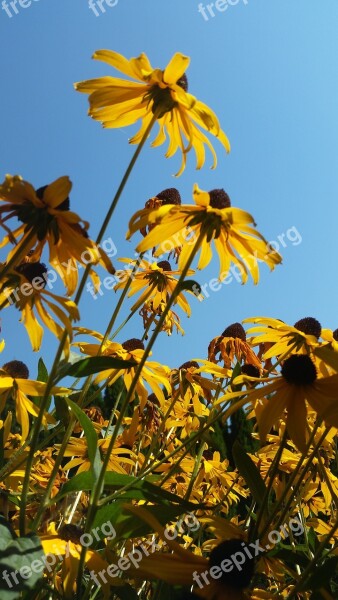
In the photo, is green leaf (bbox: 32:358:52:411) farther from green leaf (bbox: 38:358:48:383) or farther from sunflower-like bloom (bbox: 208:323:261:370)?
sunflower-like bloom (bbox: 208:323:261:370)

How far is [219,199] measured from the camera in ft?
5.05

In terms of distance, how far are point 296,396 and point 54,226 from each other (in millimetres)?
721

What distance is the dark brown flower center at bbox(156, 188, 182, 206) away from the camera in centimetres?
246

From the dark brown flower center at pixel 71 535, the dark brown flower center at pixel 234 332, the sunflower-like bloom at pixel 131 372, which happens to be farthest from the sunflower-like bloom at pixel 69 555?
the dark brown flower center at pixel 234 332

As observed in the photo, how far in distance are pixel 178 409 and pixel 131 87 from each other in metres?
1.84

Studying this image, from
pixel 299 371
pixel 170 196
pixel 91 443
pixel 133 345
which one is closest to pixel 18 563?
pixel 91 443

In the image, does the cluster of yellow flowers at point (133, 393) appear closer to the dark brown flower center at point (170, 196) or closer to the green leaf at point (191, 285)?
the green leaf at point (191, 285)

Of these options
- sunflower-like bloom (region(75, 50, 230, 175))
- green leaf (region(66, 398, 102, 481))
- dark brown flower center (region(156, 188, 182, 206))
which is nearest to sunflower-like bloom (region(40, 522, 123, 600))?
green leaf (region(66, 398, 102, 481))

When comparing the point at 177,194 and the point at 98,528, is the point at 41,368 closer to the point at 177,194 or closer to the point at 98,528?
the point at 98,528

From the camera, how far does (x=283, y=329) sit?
1812 millimetres

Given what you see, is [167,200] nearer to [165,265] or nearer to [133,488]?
[165,265]

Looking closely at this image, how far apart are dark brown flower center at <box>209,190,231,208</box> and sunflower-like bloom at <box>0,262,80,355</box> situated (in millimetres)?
466

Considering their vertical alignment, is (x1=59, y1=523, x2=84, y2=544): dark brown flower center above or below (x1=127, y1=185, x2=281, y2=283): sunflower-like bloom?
below

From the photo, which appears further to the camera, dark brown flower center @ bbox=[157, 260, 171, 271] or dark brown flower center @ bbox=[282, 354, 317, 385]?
dark brown flower center @ bbox=[157, 260, 171, 271]
